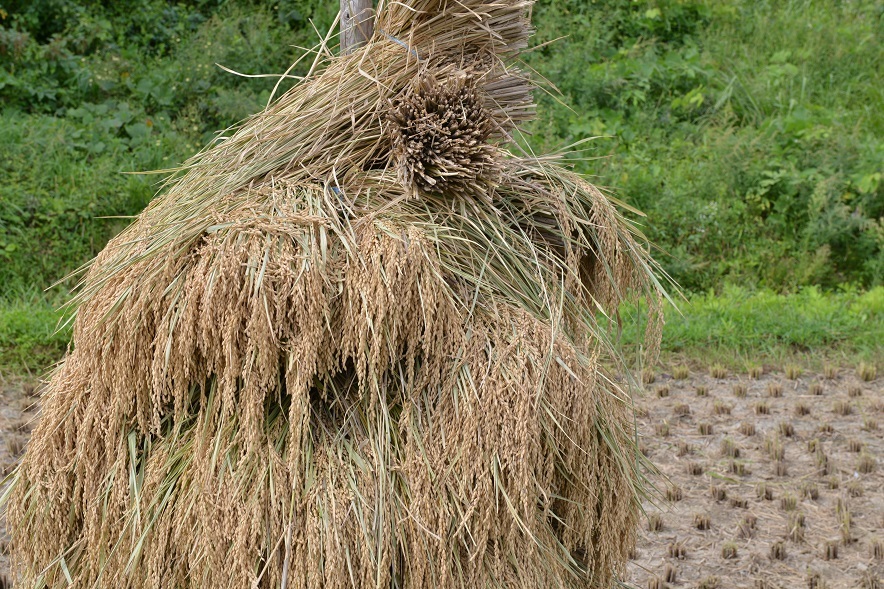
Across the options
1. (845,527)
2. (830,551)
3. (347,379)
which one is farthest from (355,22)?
(845,527)

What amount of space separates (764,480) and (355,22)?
268 cm

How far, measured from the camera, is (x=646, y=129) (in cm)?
731

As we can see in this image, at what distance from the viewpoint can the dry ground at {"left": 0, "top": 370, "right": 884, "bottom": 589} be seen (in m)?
3.44

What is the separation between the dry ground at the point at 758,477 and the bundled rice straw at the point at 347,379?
1004 mm

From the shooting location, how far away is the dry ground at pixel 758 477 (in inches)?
136

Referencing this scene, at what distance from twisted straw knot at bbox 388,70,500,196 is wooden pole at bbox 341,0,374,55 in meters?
0.37

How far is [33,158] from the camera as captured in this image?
19.4 feet

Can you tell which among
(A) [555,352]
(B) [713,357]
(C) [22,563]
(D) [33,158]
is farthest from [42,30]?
(A) [555,352]

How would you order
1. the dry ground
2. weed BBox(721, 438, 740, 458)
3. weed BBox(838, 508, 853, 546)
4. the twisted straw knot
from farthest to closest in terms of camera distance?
weed BBox(721, 438, 740, 458) → weed BBox(838, 508, 853, 546) → the dry ground → the twisted straw knot

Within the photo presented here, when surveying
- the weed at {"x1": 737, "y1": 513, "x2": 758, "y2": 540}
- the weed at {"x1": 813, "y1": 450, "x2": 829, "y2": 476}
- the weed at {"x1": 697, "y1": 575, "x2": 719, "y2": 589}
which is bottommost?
the weed at {"x1": 813, "y1": 450, "x2": 829, "y2": 476}

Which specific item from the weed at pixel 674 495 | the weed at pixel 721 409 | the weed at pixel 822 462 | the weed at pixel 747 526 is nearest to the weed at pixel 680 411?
the weed at pixel 721 409

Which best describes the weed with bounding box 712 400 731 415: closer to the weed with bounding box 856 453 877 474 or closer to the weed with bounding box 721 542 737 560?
the weed with bounding box 856 453 877 474

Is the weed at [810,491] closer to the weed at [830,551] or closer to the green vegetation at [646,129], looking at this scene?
the weed at [830,551]

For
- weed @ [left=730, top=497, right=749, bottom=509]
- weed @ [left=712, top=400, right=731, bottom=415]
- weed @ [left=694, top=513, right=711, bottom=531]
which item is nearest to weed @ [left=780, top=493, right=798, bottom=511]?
weed @ [left=730, top=497, right=749, bottom=509]
